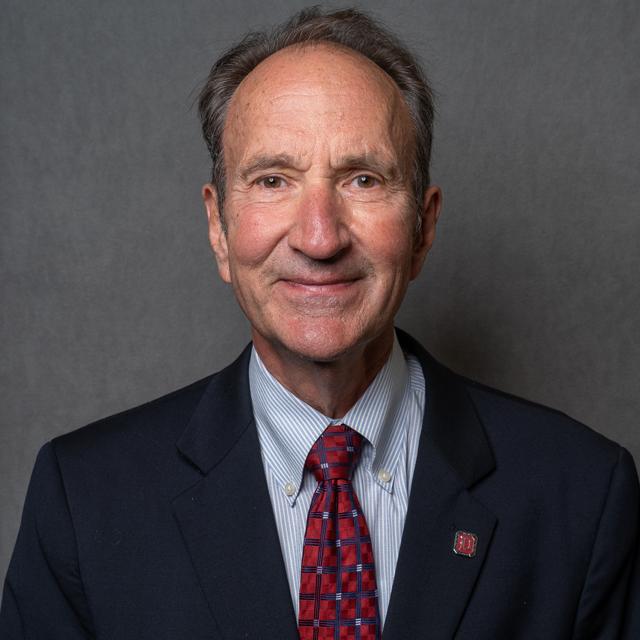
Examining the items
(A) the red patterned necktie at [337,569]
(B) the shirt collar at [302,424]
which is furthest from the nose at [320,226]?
(A) the red patterned necktie at [337,569]

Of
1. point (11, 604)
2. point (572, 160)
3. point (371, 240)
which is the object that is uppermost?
point (572, 160)

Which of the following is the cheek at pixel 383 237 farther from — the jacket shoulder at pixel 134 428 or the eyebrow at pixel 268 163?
the jacket shoulder at pixel 134 428

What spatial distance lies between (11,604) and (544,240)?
2.12 metres

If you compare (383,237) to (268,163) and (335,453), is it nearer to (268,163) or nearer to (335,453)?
(268,163)

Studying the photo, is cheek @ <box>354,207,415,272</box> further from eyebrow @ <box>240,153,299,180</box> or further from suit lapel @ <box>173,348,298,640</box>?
suit lapel @ <box>173,348,298,640</box>

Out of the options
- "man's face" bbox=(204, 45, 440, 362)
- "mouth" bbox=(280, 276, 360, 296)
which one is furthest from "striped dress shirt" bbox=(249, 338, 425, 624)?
"mouth" bbox=(280, 276, 360, 296)

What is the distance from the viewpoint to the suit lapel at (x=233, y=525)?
8.20 feet

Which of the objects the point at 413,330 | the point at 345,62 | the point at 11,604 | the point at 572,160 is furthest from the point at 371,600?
the point at 572,160

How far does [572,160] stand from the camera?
3.81 metres

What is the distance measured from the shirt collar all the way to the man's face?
0.48ft

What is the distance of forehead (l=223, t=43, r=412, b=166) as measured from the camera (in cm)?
257

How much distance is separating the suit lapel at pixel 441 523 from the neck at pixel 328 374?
19 centimetres

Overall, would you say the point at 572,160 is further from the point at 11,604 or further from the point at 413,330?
the point at 11,604

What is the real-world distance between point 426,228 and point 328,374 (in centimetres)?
49
